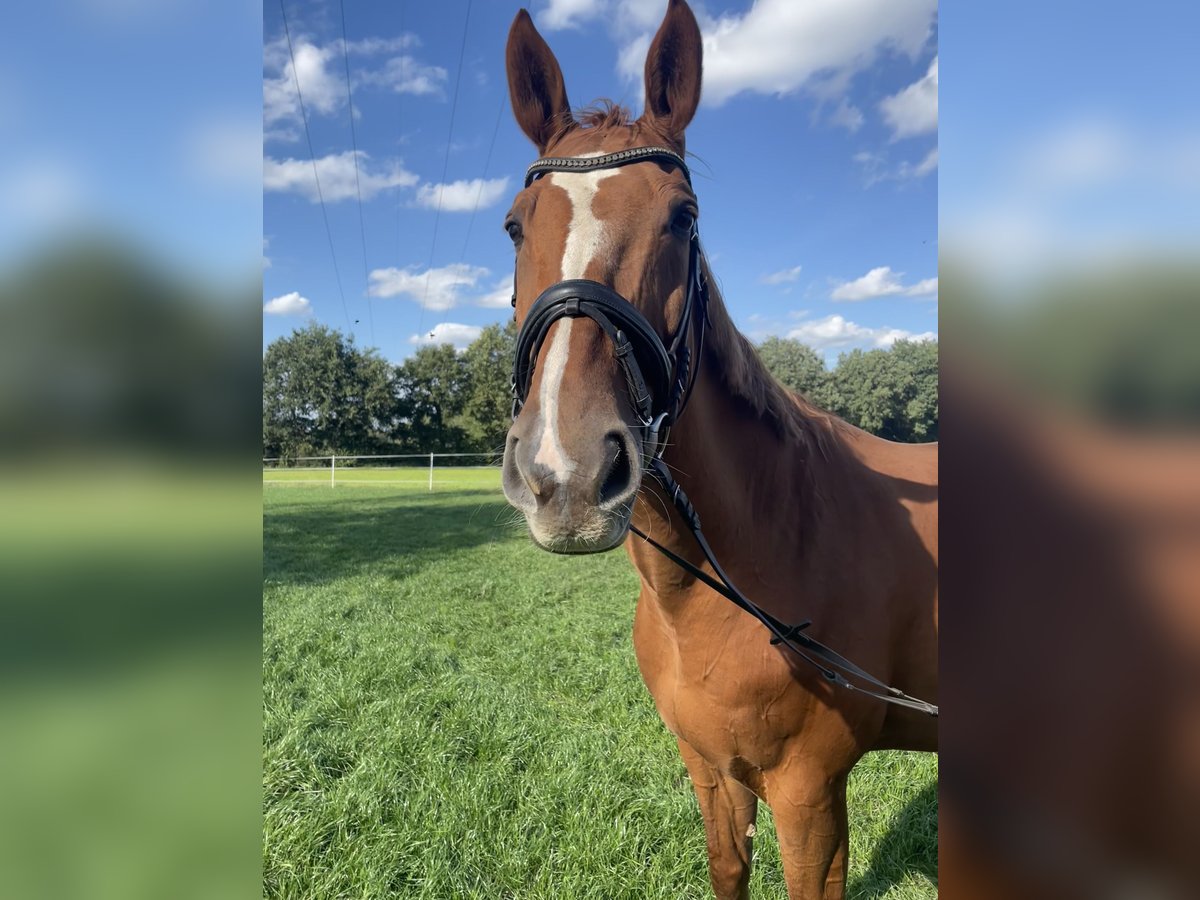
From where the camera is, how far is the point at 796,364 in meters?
25.5

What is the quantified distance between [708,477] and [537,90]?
1.34m

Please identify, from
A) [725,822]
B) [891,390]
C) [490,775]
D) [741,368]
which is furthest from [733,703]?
[891,390]

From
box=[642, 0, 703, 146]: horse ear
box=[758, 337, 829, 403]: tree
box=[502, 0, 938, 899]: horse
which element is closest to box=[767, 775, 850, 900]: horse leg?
box=[502, 0, 938, 899]: horse

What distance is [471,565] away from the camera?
1014 cm

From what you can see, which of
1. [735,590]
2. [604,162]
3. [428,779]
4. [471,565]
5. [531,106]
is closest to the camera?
[604,162]

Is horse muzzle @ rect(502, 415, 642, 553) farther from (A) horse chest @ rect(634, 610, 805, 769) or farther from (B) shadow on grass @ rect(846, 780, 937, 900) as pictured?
(B) shadow on grass @ rect(846, 780, 937, 900)

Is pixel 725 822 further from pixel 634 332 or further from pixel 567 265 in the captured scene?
pixel 567 265

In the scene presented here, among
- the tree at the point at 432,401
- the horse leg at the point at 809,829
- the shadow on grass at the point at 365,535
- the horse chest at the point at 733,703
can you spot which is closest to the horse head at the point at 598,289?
the horse chest at the point at 733,703

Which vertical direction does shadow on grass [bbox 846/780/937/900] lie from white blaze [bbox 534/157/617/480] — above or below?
below

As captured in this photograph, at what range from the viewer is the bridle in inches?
56.4
